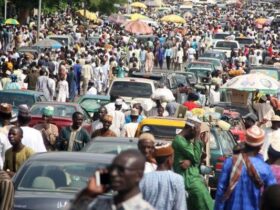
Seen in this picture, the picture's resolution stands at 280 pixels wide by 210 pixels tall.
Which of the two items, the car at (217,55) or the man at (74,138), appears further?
the car at (217,55)

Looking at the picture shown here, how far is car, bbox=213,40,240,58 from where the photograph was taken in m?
53.3

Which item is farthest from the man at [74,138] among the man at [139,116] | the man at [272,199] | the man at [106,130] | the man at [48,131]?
the man at [272,199]

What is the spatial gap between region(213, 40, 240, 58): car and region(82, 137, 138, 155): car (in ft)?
125

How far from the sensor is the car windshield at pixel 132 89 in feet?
87.5

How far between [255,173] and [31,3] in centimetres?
4808

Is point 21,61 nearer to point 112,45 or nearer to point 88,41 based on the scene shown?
point 112,45

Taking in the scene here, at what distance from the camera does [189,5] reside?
128 meters

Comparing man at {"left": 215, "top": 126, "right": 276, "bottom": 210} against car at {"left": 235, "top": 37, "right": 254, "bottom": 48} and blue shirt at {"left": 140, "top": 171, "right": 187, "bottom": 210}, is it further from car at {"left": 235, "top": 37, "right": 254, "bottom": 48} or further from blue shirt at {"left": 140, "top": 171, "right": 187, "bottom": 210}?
car at {"left": 235, "top": 37, "right": 254, "bottom": 48}

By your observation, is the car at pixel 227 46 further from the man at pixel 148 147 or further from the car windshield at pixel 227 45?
the man at pixel 148 147

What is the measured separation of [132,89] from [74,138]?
10476mm

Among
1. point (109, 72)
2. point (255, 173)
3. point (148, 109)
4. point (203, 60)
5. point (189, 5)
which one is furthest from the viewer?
point (189, 5)

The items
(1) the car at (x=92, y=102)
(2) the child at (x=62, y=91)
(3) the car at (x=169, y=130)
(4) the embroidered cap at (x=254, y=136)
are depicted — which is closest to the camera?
(4) the embroidered cap at (x=254, y=136)

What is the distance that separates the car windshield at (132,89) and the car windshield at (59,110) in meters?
4.17

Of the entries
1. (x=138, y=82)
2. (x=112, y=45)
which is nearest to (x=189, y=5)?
(x=112, y=45)
